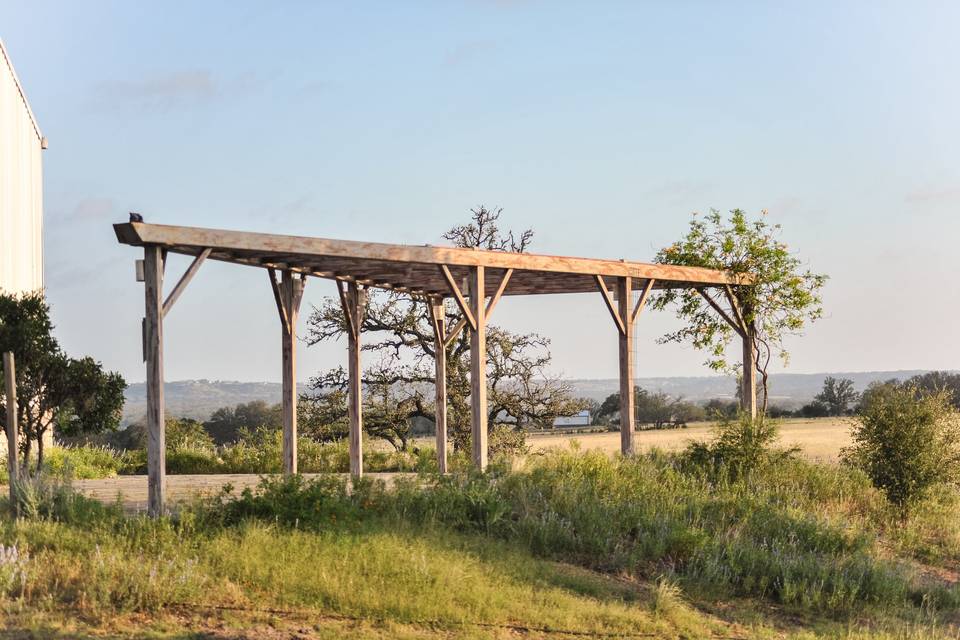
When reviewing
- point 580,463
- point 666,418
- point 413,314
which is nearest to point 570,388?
point 413,314

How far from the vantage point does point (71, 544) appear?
1042 centimetres

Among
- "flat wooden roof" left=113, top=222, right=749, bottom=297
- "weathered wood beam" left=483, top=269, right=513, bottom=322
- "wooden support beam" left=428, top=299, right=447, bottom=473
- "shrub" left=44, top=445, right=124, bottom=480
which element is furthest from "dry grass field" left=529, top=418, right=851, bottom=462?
"weathered wood beam" left=483, top=269, right=513, bottom=322

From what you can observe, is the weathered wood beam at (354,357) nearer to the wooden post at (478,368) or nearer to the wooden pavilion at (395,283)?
the wooden pavilion at (395,283)

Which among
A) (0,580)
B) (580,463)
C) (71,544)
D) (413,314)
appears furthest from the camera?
(413,314)

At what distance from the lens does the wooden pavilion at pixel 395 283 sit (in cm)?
1198

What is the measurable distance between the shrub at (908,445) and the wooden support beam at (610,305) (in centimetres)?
426

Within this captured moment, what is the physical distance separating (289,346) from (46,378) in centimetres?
325

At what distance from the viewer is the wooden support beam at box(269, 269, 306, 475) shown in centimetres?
1534

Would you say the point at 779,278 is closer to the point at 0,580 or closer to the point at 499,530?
the point at 499,530

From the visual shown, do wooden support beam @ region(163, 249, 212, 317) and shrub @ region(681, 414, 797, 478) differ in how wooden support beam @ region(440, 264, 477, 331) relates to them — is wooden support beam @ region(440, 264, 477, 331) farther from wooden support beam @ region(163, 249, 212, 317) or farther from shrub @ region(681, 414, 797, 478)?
shrub @ region(681, 414, 797, 478)

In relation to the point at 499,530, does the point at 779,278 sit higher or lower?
higher

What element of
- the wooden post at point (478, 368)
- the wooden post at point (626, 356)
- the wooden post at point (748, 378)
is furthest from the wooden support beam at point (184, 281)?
the wooden post at point (748, 378)

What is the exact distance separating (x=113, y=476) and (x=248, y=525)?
913cm

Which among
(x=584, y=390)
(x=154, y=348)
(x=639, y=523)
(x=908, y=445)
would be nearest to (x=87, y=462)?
(x=154, y=348)
